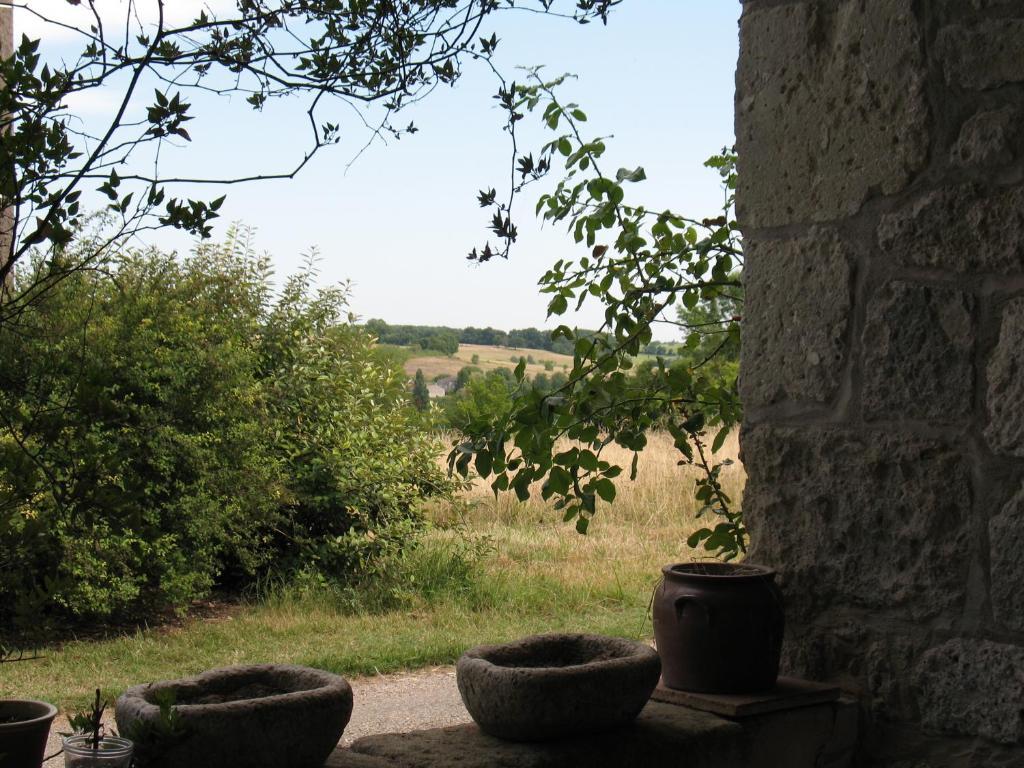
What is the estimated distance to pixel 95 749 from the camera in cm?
111

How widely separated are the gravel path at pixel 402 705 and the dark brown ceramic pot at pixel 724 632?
183 centimetres

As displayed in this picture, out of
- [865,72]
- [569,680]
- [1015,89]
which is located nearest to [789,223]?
[865,72]

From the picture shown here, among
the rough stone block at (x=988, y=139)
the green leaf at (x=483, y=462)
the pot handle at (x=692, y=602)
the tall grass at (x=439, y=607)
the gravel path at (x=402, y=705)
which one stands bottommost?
the gravel path at (x=402, y=705)

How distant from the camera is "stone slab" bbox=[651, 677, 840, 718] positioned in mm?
1666

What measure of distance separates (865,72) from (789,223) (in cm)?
27

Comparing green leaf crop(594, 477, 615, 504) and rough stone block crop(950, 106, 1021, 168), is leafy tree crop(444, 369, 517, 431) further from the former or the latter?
rough stone block crop(950, 106, 1021, 168)

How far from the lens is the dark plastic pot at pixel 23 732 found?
43.1 inches

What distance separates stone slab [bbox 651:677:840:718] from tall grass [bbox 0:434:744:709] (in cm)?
271

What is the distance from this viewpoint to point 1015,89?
1.63 m

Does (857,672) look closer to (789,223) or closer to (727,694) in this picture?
(727,694)

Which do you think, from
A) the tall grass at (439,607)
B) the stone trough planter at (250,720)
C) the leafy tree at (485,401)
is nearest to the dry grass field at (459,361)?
the leafy tree at (485,401)

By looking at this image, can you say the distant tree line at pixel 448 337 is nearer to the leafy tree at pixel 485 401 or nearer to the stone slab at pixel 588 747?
the leafy tree at pixel 485 401

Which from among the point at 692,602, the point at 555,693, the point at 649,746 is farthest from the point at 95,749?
the point at 692,602

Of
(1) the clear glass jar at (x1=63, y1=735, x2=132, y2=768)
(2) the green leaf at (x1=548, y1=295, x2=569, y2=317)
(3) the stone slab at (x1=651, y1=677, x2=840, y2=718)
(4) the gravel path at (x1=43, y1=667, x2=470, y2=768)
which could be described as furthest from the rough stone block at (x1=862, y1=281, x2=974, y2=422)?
(4) the gravel path at (x1=43, y1=667, x2=470, y2=768)
